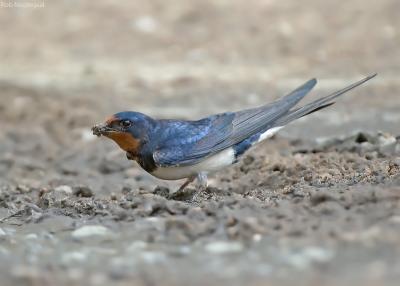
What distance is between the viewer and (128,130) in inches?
235

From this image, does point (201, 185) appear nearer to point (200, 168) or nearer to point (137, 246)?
point (200, 168)

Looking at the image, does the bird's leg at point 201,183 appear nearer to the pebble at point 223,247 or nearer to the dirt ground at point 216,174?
the dirt ground at point 216,174

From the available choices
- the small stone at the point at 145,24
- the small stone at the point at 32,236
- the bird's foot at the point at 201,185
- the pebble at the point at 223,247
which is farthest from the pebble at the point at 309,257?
the small stone at the point at 145,24

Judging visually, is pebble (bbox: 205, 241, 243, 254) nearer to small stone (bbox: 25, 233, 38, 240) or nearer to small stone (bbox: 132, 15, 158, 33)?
small stone (bbox: 25, 233, 38, 240)

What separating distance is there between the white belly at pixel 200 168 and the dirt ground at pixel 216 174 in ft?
0.40

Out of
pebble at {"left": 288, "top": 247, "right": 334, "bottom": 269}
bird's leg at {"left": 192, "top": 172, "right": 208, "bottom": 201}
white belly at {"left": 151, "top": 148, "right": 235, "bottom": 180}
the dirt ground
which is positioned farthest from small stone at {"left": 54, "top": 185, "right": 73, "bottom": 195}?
pebble at {"left": 288, "top": 247, "right": 334, "bottom": 269}

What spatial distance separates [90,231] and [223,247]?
895mm

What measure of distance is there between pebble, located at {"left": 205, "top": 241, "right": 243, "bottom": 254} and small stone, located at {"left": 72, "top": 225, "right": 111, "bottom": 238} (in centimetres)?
71

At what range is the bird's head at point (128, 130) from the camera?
595 centimetres

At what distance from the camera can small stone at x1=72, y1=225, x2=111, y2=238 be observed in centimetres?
466

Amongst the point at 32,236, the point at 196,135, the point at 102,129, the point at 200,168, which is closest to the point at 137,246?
the point at 32,236

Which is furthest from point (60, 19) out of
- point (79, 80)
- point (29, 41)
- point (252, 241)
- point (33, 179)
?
point (252, 241)

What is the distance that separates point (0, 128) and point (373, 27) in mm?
5062

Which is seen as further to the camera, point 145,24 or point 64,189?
point 145,24
